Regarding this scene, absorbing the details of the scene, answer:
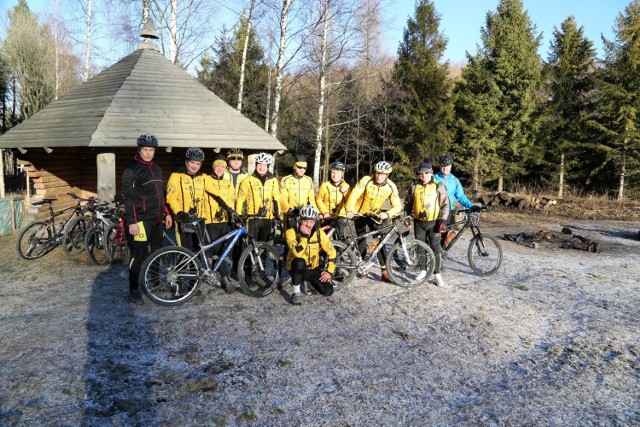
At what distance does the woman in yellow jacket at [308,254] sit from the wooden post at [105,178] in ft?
14.0

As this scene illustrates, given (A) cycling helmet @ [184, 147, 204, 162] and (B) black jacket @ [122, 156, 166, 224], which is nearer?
(B) black jacket @ [122, 156, 166, 224]

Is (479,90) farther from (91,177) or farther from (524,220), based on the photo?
(91,177)

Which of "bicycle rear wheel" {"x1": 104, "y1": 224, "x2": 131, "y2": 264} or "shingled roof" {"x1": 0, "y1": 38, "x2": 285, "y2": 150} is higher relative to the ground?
"shingled roof" {"x1": 0, "y1": 38, "x2": 285, "y2": 150}

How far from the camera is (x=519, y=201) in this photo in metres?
16.4

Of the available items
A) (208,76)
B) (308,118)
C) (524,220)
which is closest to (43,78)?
(208,76)

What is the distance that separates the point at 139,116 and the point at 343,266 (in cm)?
562

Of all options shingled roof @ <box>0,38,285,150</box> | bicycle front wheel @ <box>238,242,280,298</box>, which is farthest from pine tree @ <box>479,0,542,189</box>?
bicycle front wheel @ <box>238,242,280,298</box>

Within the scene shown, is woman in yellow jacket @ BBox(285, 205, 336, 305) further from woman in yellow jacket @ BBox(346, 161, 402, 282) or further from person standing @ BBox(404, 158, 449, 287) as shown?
person standing @ BBox(404, 158, 449, 287)

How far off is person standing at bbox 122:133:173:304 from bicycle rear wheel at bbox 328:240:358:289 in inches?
89.3

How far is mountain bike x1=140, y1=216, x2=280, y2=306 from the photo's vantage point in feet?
16.1

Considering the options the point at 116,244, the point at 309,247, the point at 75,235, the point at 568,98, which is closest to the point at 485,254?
the point at 309,247

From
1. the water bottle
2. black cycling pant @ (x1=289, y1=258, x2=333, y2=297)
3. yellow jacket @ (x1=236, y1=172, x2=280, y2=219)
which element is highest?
yellow jacket @ (x1=236, y1=172, x2=280, y2=219)

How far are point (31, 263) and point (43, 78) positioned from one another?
1052 inches

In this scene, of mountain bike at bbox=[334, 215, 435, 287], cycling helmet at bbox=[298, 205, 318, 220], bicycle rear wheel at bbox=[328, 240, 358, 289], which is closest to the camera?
cycling helmet at bbox=[298, 205, 318, 220]
